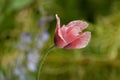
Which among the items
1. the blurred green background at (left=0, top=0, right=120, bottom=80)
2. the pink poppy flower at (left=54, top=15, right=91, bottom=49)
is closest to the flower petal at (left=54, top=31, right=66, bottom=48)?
the pink poppy flower at (left=54, top=15, right=91, bottom=49)

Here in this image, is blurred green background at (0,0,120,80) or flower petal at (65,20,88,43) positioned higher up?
flower petal at (65,20,88,43)

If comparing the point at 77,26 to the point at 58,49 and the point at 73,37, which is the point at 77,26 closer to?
the point at 73,37

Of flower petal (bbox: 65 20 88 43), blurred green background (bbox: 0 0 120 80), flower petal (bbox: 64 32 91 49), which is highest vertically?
flower petal (bbox: 65 20 88 43)

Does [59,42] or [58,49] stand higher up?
[59,42]

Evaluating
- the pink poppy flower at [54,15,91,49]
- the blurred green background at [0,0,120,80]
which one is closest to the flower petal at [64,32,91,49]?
the pink poppy flower at [54,15,91,49]

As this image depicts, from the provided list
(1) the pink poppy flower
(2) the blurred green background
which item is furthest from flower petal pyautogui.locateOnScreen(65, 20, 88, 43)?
(2) the blurred green background

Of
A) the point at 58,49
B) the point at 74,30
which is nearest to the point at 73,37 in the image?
the point at 74,30

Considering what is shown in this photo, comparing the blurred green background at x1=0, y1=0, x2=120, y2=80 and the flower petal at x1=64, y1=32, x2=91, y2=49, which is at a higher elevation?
the flower petal at x1=64, y1=32, x2=91, y2=49

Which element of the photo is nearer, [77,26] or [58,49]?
[77,26]

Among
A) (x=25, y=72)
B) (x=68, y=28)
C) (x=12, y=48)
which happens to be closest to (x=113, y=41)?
(x=12, y=48)

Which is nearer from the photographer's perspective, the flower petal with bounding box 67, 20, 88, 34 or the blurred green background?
the flower petal with bounding box 67, 20, 88, 34

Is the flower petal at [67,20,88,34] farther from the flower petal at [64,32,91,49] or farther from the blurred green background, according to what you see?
the blurred green background
